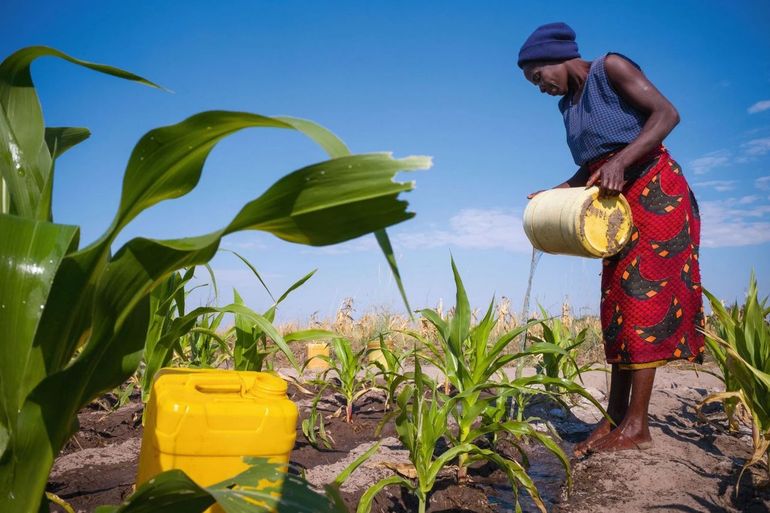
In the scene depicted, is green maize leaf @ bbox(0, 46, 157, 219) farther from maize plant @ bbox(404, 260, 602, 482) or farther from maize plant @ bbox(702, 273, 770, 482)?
maize plant @ bbox(702, 273, 770, 482)

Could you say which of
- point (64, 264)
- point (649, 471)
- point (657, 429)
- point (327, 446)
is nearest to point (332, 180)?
point (64, 264)

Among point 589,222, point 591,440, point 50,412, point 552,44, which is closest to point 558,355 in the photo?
point 591,440

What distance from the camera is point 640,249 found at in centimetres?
275

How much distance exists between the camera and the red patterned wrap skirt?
2.72 metres

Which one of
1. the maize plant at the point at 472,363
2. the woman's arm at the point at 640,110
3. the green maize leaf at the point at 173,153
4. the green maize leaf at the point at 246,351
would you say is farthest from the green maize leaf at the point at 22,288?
the woman's arm at the point at 640,110

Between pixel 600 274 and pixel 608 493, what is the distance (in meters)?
1.10

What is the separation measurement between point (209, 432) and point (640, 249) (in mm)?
2152

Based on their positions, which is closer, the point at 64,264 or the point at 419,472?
the point at 64,264

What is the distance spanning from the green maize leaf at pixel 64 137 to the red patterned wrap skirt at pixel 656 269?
2.29 metres

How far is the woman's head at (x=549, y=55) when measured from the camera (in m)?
2.88

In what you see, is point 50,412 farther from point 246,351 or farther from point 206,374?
point 246,351

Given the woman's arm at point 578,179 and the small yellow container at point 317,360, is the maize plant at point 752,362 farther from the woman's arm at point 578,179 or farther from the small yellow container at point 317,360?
the small yellow container at point 317,360

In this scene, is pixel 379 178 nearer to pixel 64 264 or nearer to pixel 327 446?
pixel 64 264

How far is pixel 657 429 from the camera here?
3291 millimetres
